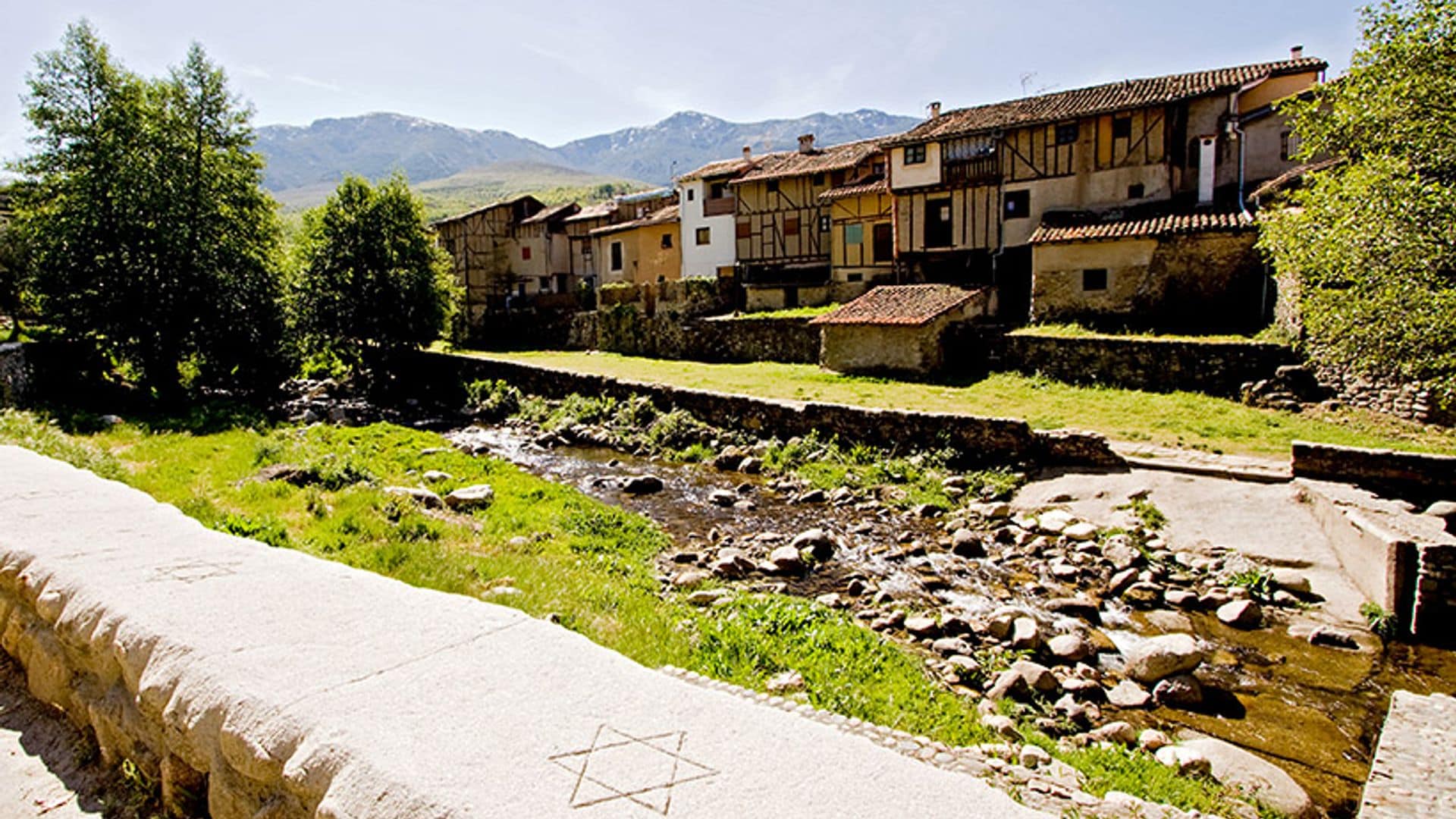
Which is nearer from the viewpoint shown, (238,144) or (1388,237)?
(1388,237)

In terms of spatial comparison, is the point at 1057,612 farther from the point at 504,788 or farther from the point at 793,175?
the point at 793,175

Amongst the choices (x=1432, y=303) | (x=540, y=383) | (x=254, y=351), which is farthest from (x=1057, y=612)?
(x=254, y=351)

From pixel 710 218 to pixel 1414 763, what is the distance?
39.8 m

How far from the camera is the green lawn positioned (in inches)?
631

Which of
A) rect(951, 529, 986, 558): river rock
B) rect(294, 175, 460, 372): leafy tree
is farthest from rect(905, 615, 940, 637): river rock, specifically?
rect(294, 175, 460, 372): leafy tree

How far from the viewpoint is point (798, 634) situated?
8781mm

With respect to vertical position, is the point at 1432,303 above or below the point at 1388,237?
below

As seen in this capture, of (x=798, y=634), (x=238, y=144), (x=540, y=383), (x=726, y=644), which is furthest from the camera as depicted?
(x=540, y=383)

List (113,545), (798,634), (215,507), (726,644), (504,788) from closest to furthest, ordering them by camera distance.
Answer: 1. (504,788)
2. (113,545)
3. (726,644)
4. (798,634)
5. (215,507)

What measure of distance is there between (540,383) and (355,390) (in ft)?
32.5

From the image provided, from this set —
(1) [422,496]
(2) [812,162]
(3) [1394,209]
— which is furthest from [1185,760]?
(2) [812,162]

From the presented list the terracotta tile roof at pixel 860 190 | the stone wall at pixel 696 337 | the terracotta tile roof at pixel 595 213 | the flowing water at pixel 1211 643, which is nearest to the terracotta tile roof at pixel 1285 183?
the terracotta tile roof at pixel 860 190

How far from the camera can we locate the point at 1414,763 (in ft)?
19.4

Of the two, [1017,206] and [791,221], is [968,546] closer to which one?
[1017,206]
